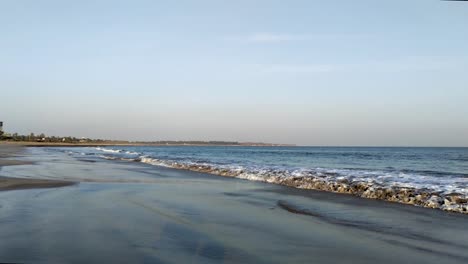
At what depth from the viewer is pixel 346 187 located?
47.8 feet

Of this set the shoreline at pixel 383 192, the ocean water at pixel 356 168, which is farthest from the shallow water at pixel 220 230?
the ocean water at pixel 356 168

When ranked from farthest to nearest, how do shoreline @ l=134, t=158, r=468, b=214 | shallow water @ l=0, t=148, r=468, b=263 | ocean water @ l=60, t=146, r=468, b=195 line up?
ocean water @ l=60, t=146, r=468, b=195 → shoreline @ l=134, t=158, r=468, b=214 → shallow water @ l=0, t=148, r=468, b=263

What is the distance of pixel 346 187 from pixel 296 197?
2.65 m

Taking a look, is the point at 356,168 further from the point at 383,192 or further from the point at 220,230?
the point at 220,230

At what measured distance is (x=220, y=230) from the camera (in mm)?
7445

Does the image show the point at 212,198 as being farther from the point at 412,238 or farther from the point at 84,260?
the point at 84,260

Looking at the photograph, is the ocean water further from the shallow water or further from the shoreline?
the shallow water

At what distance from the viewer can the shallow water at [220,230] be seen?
5.65 m

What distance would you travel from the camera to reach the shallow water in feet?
18.5

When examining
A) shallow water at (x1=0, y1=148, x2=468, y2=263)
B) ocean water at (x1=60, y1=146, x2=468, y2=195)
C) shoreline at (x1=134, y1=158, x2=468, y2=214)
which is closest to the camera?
shallow water at (x1=0, y1=148, x2=468, y2=263)

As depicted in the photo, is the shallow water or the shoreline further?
the shoreline

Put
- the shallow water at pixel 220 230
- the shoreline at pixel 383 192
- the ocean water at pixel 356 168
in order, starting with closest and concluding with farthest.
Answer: the shallow water at pixel 220 230, the shoreline at pixel 383 192, the ocean water at pixel 356 168

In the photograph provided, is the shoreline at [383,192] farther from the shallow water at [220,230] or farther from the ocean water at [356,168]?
the shallow water at [220,230]

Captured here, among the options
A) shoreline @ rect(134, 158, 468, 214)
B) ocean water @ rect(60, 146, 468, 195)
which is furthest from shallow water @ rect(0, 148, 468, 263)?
ocean water @ rect(60, 146, 468, 195)
